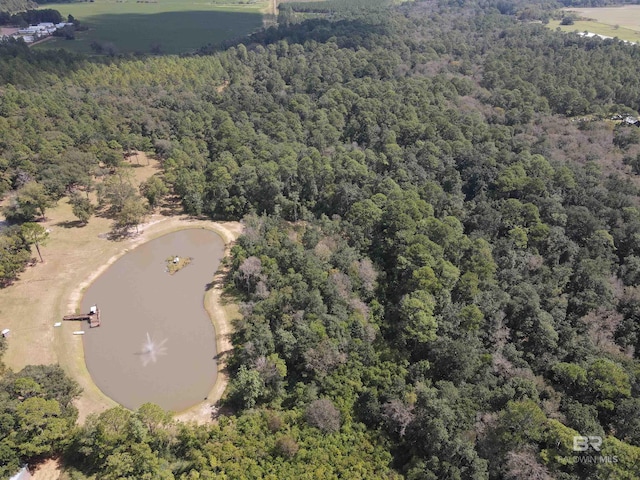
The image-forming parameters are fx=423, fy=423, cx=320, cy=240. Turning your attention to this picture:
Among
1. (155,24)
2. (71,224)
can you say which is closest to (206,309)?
(71,224)

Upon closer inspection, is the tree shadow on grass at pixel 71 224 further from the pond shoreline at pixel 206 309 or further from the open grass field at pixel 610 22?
the open grass field at pixel 610 22

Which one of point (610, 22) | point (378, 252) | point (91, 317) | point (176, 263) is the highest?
point (610, 22)

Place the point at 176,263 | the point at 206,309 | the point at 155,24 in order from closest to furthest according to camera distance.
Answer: the point at 206,309 → the point at 176,263 → the point at 155,24

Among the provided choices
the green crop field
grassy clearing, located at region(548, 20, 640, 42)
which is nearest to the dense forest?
the green crop field

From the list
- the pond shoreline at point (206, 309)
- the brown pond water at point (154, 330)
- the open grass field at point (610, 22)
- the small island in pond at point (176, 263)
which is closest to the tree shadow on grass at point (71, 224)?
the pond shoreline at point (206, 309)

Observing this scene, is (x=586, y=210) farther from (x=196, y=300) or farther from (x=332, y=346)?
(x=196, y=300)

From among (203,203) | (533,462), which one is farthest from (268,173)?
(533,462)

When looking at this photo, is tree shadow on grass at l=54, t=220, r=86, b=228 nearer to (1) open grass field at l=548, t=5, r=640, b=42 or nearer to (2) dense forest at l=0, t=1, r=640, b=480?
(2) dense forest at l=0, t=1, r=640, b=480

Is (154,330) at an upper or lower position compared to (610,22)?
lower

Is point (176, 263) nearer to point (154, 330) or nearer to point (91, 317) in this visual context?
point (154, 330)
